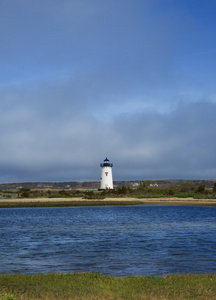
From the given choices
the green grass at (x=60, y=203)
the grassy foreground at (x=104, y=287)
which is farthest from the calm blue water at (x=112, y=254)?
the green grass at (x=60, y=203)

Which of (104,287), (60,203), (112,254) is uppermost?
(60,203)

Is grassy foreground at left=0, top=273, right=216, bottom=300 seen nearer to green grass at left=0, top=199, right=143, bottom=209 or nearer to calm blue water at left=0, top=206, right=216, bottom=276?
calm blue water at left=0, top=206, right=216, bottom=276

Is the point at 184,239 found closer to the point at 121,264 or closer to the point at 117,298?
the point at 121,264

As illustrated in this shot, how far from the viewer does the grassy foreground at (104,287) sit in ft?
40.0

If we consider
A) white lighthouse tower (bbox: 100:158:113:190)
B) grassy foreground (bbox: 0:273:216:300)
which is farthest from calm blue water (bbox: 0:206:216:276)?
white lighthouse tower (bbox: 100:158:113:190)

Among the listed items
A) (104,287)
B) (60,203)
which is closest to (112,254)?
(104,287)

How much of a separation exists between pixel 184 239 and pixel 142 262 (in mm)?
10996

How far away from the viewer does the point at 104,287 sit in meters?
13.6

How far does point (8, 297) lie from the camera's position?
378 inches

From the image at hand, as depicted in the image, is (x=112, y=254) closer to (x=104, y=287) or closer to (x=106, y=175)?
(x=104, y=287)

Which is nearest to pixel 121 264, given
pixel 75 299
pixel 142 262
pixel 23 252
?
pixel 142 262

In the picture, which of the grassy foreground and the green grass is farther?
the green grass

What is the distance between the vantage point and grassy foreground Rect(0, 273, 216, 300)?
40.0 ft

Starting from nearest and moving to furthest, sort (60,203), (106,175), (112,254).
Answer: (112,254), (60,203), (106,175)
